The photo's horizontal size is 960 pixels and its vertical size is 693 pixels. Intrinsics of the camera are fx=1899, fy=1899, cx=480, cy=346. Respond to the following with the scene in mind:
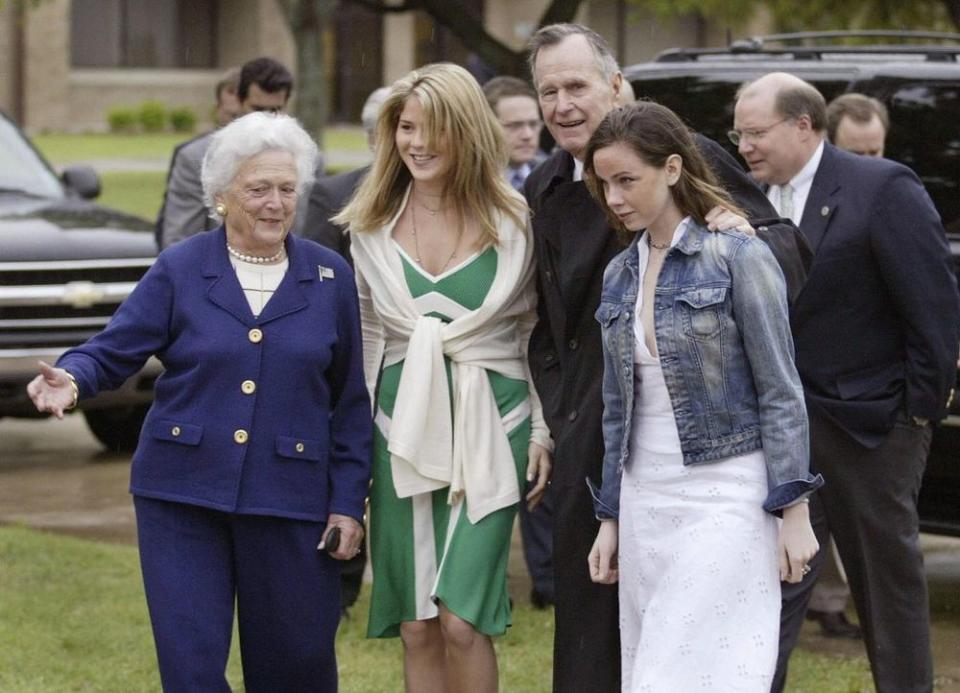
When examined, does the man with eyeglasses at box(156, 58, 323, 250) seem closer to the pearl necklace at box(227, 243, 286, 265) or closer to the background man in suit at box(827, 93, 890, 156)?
the background man in suit at box(827, 93, 890, 156)

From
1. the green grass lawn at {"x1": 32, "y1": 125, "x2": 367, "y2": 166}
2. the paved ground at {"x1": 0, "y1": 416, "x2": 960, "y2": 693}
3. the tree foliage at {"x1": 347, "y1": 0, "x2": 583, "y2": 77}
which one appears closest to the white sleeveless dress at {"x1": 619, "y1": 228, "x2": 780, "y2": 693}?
the paved ground at {"x1": 0, "y1": 416, "x2": 960, "y2": 693}

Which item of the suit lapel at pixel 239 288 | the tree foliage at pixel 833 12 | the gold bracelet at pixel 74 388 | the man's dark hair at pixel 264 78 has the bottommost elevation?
the gold bracelet at pixel 74 388

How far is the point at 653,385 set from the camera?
454 centimetres

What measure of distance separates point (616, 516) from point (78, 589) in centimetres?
389

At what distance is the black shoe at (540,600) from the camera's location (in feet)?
25.6

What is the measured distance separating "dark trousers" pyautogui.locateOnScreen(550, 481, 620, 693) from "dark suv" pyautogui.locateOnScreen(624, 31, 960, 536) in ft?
8.49

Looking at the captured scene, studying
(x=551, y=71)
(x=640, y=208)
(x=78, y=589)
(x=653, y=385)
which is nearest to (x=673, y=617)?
(x=653, y=385)

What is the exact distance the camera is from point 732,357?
4.46 meters

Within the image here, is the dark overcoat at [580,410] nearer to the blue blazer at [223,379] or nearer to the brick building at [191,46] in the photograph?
the blue blazer at [223,379]

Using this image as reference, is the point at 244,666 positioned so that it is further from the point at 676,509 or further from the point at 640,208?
the point at 640,208

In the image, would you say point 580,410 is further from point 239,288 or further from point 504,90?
point 504,90

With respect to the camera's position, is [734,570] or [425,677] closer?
[734,570]

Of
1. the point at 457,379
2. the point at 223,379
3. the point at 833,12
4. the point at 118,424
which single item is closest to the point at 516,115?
the point at 457,379

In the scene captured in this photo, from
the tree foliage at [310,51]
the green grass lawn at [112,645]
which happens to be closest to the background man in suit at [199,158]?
the green grass lawn at [112,645]
